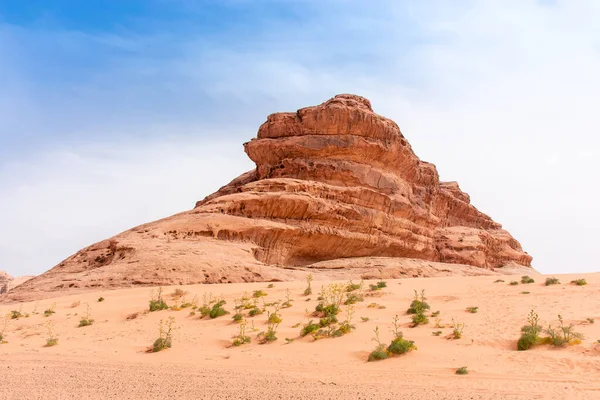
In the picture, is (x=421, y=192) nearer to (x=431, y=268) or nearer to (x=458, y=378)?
(x=431, y=268)

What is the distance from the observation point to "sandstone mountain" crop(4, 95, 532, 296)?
20672 millimetres

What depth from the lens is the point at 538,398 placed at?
6.36m

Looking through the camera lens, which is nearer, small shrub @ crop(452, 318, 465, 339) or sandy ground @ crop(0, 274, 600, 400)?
sandy ground @ crop(0, 274, 600, 400)

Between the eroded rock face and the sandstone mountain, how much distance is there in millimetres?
70

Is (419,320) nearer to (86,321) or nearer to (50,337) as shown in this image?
(86,321)

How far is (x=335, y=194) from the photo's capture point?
96.4 ft

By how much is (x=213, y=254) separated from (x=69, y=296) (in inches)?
239

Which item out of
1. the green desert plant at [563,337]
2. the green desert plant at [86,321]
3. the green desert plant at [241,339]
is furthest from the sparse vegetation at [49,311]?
the green desert plant at [563,337]

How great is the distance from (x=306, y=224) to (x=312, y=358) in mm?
18515

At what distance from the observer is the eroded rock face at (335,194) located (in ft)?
86.9

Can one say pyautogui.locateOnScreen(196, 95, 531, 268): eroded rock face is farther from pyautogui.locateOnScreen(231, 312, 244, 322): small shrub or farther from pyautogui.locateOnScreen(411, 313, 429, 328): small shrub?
pyautogui.locateOnScreen(411, 313, 429, 328): small shrub

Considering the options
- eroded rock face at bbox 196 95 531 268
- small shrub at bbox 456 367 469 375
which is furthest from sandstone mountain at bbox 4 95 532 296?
small shrub at bbox 456 367 469 375

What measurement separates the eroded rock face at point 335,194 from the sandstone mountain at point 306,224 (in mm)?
70

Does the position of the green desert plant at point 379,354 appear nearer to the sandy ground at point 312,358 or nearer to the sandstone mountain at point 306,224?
the sandy ground at point 312,358
